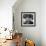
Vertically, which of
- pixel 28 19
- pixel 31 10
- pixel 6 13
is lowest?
pixel 28 19

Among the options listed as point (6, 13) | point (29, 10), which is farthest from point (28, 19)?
point (6, 13)

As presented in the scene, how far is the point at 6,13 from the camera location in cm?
462

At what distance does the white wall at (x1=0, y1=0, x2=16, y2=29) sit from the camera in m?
4.54

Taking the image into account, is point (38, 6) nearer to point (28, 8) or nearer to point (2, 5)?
point (28, 8)

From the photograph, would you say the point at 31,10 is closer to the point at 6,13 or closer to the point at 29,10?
the point at 29,10

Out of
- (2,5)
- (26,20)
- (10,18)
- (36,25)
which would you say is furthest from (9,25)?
(36,25)

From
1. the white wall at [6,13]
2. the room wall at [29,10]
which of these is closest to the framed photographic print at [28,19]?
the room wall at [29,10]

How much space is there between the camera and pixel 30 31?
18.8 ft

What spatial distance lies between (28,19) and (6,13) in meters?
1.42

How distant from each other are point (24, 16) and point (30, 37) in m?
1.10

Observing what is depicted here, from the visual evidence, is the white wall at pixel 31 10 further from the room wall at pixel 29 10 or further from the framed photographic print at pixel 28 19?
the framed photographic print at pixel 28 19

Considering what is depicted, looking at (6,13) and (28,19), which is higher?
(6,13)

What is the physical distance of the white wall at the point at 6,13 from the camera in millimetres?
4535

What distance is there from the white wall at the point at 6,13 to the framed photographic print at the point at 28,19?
1180 mm
